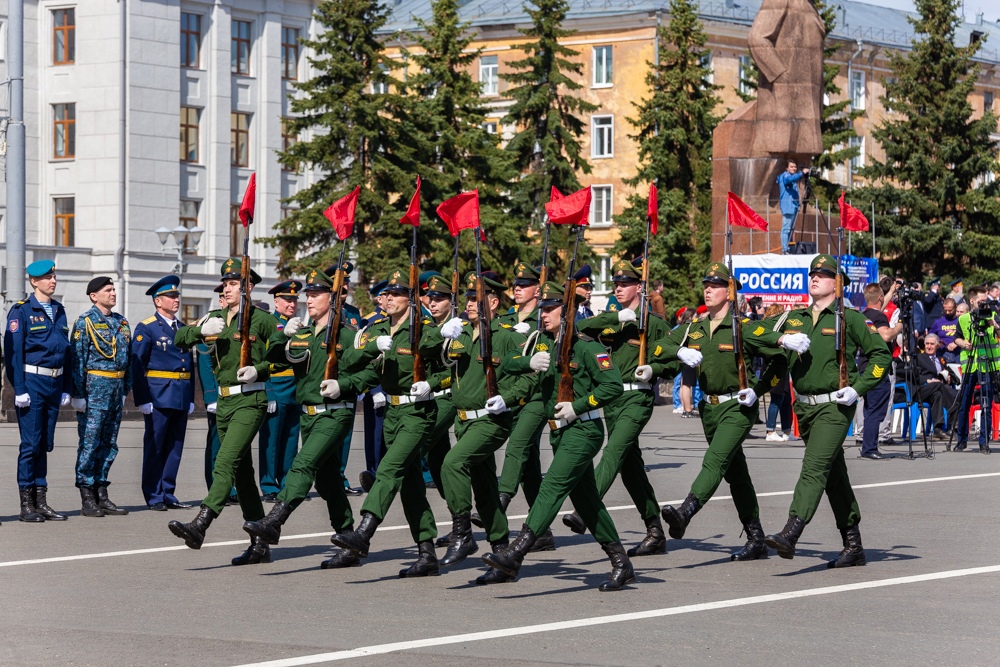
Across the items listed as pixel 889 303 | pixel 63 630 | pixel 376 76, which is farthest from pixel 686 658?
pixel 376 76

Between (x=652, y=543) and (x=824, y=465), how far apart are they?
4.27 ft

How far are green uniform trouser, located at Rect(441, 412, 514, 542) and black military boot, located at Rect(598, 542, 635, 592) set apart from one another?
34.6 inches

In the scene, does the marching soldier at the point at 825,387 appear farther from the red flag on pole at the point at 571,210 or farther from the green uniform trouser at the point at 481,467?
the green uniform trouser at the point at 481,467

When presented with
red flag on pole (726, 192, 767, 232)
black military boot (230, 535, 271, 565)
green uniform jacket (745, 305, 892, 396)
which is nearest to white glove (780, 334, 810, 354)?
green uniform jacket (745, 305, 892, 396)

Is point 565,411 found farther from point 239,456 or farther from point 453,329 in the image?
point 239,456

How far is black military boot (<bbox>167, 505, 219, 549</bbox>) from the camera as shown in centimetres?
1119

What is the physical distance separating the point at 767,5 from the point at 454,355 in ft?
76.3

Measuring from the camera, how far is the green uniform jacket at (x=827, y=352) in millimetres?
11672

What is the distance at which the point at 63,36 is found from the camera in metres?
57.1

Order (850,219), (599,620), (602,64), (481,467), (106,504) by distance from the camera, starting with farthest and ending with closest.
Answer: (602,64) < (850,219) < (106,504) < (481,467) < (599,620)

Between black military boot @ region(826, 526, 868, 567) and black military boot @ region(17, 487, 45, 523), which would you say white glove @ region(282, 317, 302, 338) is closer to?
black military boot @ region(17, 487, 45, 523)

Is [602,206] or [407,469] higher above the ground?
[602,206]

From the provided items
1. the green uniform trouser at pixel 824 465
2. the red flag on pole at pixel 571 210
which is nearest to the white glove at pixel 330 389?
the red flag on pole at pixel 571 210

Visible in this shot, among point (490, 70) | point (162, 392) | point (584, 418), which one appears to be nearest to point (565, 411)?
point (584, 418)
